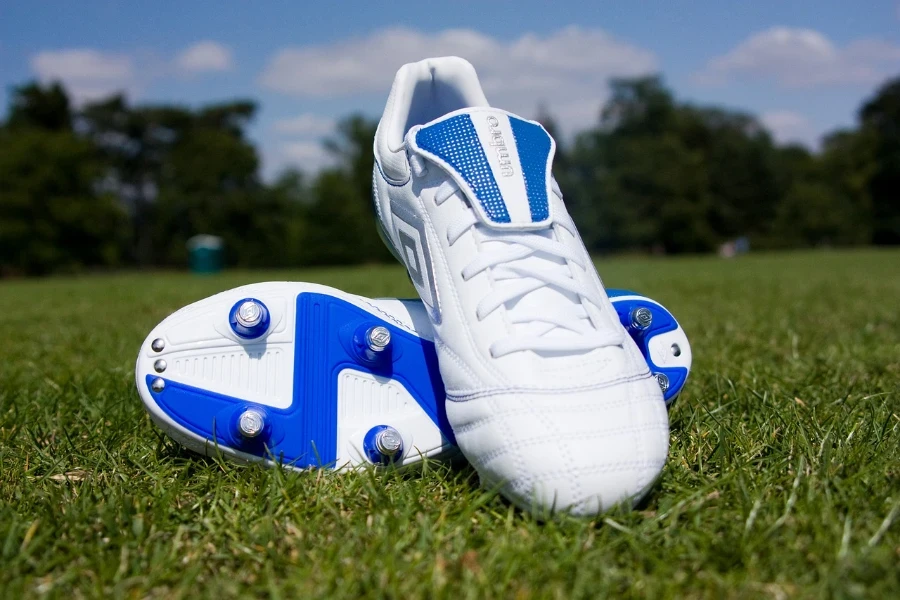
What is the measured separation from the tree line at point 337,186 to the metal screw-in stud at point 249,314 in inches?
1512

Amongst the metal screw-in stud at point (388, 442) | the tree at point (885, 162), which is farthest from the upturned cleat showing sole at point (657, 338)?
the tree at point (885, 162)

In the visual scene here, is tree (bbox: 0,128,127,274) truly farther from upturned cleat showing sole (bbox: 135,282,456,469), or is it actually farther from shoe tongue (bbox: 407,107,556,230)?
shoe tongue (bbox: 407,107,556,230)

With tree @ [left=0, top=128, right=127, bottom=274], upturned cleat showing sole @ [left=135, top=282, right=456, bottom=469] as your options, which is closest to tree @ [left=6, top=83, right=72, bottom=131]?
tree @ [left=0, top=128, right=127, bottom=274]

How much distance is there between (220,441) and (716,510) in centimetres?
106

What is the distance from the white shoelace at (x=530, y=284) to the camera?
5.06ft

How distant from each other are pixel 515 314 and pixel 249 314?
61cm

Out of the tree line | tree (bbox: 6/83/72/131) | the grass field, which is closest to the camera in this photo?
the grass field

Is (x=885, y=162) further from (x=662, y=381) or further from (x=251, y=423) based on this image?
(x=251, y=423)

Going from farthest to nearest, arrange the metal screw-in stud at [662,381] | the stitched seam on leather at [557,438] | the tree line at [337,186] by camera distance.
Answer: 1. the tree line at [337,186]
2. the metal screw-in stud at [662,381]
3. the stitched seam on leather at [557,438]

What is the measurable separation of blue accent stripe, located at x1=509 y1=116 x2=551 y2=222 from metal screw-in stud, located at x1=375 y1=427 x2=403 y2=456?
61cm

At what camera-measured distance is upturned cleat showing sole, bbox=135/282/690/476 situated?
166cm

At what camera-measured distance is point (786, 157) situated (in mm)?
66625

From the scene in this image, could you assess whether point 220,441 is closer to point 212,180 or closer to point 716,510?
point 716,510

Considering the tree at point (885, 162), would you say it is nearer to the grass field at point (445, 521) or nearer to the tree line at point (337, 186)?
the tree line at point (337, 186)
